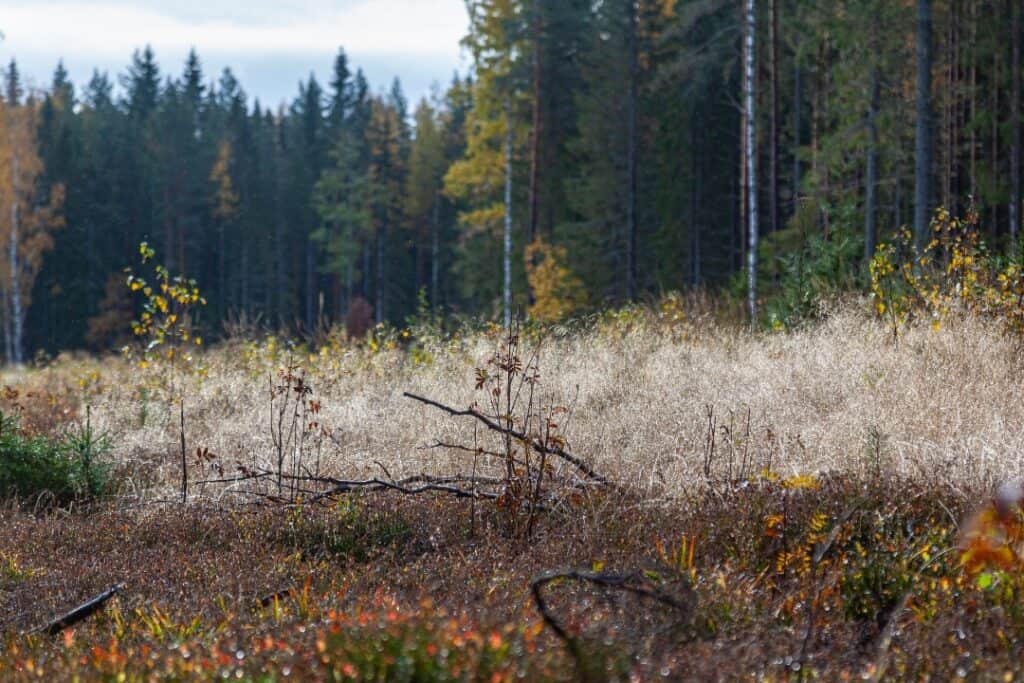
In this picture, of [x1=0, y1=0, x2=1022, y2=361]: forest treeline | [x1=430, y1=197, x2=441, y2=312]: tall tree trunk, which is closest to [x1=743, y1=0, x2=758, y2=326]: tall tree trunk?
[x1=0, y1=0, x2=1022, y2=361]: forest treeline

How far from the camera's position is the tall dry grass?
6.11 m

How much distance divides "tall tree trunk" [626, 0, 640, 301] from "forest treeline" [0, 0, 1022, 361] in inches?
2.8

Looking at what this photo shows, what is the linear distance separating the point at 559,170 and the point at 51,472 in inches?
1021

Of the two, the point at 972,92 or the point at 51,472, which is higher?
A: the point at 972,92

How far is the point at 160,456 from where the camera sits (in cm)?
865

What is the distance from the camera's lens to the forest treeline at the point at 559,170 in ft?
65.1

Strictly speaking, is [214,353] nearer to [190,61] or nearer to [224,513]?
[224,513]

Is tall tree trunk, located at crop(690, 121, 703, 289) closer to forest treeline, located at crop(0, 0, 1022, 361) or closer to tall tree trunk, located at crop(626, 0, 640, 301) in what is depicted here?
forest treeline, located at crop(0, 0, 1022, 361)

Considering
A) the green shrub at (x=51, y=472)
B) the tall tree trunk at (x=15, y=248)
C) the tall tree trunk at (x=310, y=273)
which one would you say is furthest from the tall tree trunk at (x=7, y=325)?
the green shrub at (x=51, y=472)

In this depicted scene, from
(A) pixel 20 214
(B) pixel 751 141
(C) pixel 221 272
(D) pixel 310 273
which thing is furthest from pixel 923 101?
(D) pixel 310 273

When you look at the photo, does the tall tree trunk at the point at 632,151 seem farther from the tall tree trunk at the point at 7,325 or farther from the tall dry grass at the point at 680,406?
the tall tree trunk at the point at 7,325

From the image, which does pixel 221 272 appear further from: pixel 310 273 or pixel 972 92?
pixel 972 92

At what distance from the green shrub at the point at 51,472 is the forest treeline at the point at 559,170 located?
3.43m

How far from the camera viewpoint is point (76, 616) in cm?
439
